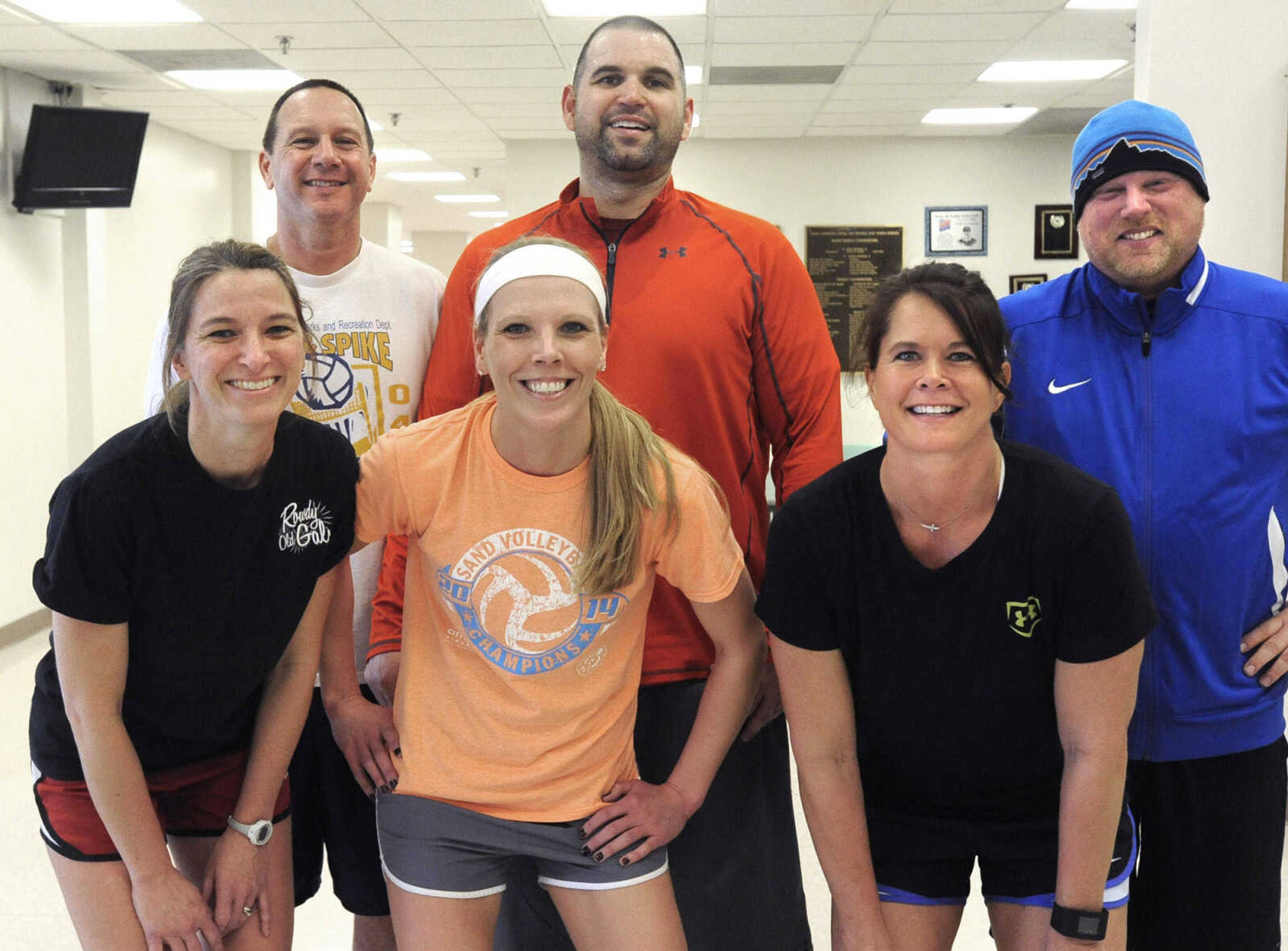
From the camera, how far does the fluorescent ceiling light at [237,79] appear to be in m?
6.47

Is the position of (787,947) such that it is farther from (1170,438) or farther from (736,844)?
(1170,438)

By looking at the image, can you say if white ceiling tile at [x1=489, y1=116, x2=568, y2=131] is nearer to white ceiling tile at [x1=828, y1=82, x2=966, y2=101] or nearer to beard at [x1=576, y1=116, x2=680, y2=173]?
white ceiling tile at [x1=828, y1=82, x2=966, y2=101]

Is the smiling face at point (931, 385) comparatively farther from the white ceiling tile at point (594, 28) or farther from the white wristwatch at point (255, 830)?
the white ceiling tile at point (594, 28)

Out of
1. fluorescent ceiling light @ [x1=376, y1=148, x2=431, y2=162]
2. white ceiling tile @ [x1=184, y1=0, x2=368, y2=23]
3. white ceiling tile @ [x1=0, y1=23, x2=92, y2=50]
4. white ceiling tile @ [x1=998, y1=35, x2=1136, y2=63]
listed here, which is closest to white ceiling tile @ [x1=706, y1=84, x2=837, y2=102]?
white ceiling tile @ [x1=998, y1=35, x2=1136, y2=63]

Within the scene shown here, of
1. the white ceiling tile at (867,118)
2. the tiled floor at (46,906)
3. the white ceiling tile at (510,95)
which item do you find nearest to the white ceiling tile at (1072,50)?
the white ceiling tile at (867,118)

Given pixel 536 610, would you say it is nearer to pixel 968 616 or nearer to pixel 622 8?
pixel 968 616

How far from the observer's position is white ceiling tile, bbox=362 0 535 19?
509 centimetres

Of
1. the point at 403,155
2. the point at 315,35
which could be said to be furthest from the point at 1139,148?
the point at 403,155

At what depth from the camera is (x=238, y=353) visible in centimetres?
150

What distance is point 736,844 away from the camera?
76.7 inches

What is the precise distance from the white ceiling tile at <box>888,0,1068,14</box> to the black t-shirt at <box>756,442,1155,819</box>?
4345mm

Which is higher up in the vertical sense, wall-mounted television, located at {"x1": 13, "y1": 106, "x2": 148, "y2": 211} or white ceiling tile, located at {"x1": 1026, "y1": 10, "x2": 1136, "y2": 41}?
white ceiling tile, located at {"x1": 1026, "y1": 10, "x2": 1136, "y2": 41}

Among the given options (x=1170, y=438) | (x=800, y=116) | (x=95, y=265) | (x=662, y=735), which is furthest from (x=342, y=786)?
(x=800, y=116)

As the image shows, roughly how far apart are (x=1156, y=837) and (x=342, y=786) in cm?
144
